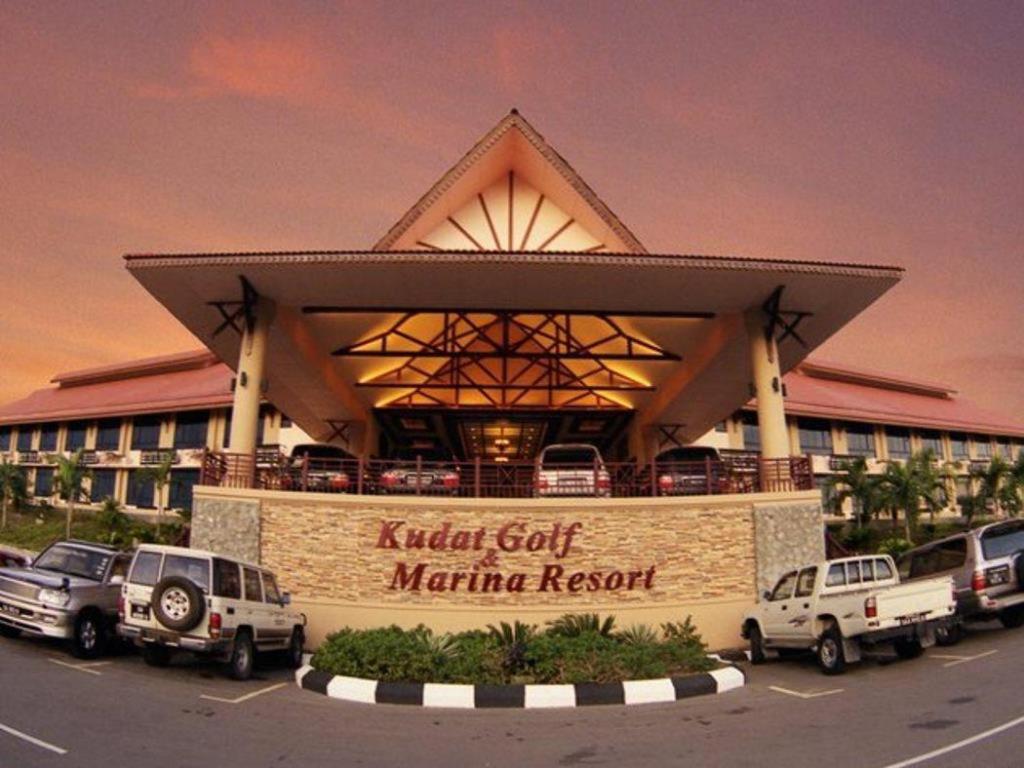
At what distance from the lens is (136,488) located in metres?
51.1

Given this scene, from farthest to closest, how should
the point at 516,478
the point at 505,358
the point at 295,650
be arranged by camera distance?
the point at 505,358
the point at 516,478
the point at 295,650

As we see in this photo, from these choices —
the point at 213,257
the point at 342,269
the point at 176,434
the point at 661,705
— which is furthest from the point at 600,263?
the point at 176,434

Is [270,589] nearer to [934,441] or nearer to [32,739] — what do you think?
[32,739]

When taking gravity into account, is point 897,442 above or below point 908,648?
above

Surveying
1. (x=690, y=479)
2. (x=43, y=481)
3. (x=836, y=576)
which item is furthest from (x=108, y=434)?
(x=836, y=576)

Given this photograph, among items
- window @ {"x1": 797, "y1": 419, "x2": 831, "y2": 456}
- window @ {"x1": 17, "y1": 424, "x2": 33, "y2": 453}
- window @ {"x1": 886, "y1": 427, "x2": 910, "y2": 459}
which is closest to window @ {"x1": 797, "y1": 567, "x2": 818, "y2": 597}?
window @ {"x1": 797, "y1": 419, "x2": 831, "y2": 456}

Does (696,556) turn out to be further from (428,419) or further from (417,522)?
(428,419)

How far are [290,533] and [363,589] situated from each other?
6.58 ft

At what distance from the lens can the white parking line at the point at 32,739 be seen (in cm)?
691

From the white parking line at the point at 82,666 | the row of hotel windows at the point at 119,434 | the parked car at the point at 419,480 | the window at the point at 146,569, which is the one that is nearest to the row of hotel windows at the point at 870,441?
the row of hotel windows at the point at 119,434

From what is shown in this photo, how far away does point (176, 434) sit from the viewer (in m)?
49.8

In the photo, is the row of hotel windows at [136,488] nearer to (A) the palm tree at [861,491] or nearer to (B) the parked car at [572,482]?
(B) the parked car at [572,482]

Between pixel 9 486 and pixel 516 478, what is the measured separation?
152ft

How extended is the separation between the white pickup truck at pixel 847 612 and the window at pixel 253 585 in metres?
9.38
